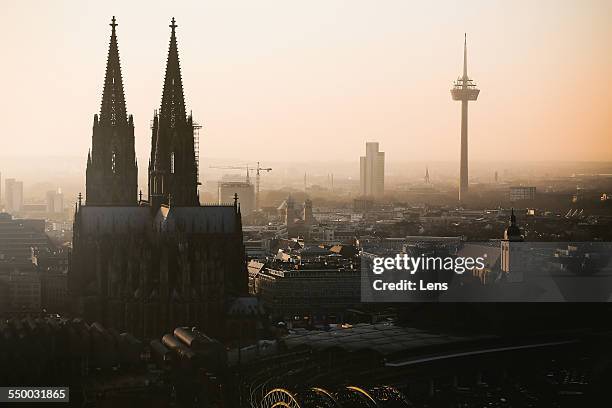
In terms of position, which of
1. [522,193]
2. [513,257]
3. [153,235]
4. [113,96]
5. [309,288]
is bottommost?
[309,288]

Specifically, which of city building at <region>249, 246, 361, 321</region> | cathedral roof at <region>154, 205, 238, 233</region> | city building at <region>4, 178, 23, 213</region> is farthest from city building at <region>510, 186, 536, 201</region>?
cathedral roof at <region>154, 205, 238, 233</region>

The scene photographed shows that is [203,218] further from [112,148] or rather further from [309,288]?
[309,288]

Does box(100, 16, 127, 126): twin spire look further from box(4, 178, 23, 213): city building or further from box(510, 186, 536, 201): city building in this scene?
box(4, 178, 23, 213): city building

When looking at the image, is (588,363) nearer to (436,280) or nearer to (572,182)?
(436,280)

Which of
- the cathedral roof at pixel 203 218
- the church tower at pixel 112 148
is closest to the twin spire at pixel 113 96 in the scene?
the church tower at pixel 112 148

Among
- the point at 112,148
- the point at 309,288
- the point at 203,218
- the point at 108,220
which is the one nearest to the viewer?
the point at 108,220

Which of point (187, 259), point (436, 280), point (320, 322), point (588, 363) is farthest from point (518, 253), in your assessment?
point (187, 259)

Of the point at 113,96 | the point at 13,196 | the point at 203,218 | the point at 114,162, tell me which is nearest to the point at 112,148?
the point at 114,162

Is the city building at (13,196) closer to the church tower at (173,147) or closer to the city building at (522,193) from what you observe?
the city building at (522,193)
